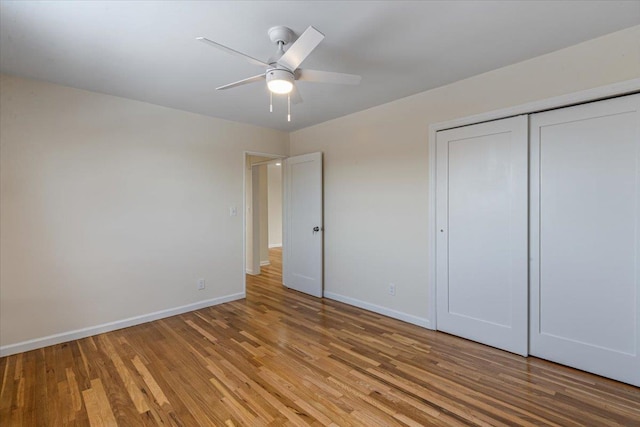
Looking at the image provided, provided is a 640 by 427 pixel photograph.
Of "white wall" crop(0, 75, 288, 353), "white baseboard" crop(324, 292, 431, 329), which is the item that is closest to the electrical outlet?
"white baseboard" crop(324, 292, 431, 329)

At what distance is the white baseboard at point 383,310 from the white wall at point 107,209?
1.37 meters

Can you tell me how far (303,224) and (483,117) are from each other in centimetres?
267

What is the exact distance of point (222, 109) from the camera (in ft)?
11.9

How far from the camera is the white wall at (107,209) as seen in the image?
106 inches

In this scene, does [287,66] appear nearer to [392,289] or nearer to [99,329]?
[392,289]

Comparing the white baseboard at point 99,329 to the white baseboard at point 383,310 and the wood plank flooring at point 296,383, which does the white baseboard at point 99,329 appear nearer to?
the wood plank flooring at point 296,383

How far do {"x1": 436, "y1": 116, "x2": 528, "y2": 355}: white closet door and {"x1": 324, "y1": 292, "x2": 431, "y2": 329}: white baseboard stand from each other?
22 centimetres

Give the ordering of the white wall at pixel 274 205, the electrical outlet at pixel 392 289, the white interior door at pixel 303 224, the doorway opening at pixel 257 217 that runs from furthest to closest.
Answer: the white wall at pixel 274 205 < the doorway opening at pixel 257 217 < the white interior door at pixel 303 224 < the electrical outlet at pixel 392 289

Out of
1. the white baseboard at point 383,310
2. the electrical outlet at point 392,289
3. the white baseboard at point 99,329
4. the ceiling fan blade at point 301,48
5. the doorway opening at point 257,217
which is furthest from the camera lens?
the doorway opening at point 257,217

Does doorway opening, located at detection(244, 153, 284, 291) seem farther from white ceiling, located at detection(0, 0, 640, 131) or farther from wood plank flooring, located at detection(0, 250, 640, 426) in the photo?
wood plank flooring, located at detection(0, 250, 640, 426)

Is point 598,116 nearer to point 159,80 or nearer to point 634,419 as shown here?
point 634,419

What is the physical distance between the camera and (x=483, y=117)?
8.94ft

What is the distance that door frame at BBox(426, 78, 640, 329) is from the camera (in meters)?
2.12

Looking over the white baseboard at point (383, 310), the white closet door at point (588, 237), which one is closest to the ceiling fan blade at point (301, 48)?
the white closet door at point (588, 237)
